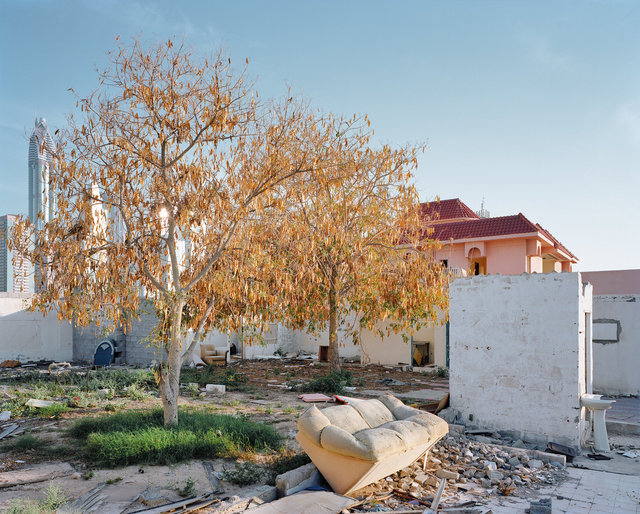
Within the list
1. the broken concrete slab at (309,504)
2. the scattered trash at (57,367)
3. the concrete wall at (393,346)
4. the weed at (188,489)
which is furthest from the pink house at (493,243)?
the weed at (188,489)

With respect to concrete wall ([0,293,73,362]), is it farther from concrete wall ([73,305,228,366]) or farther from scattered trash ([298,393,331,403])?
scattered trash ([298,393,331,403])

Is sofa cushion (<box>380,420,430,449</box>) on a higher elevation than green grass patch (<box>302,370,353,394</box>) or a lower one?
higher

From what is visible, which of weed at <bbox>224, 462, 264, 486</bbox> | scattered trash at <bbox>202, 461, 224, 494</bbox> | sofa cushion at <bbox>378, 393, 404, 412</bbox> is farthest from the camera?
sofa cushion at <bbox>378, 393, 404, 412</bbox>

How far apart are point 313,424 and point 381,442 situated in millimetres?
785

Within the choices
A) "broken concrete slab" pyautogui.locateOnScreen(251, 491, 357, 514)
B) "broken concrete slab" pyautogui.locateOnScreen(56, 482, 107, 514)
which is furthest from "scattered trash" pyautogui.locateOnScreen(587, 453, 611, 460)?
"broken concrete slab" pyautogui.locateOnScreen(56, 482, 107, 514)

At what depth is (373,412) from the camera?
6.55m

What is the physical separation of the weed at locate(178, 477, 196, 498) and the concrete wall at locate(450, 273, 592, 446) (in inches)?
205

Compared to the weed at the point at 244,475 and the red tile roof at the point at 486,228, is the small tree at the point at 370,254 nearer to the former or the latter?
the weed at the point at 244,475

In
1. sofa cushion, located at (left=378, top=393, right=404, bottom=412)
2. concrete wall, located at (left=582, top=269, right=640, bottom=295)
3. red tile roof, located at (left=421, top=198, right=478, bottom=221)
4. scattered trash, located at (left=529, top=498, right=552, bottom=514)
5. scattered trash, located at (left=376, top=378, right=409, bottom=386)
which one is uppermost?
red tile roof, located at (left=421, top=198, right=478, bottom=221)

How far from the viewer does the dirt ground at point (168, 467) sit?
5.22m

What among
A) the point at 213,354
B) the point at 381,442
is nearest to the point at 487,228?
the point at 213,354

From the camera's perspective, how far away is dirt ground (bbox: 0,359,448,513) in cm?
522

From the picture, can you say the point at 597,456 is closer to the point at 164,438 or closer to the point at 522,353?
the point at 522,353

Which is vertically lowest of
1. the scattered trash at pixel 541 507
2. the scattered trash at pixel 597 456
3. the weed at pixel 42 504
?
the scattered trash at pixel 597 456
